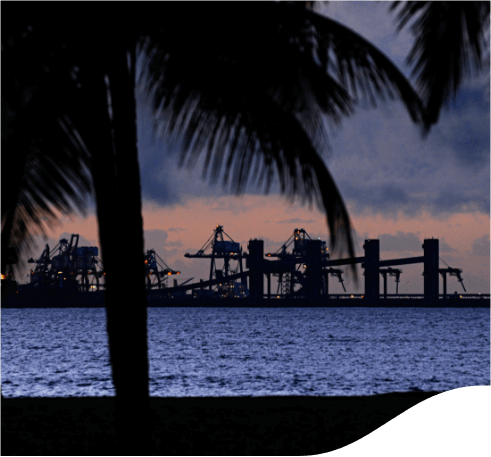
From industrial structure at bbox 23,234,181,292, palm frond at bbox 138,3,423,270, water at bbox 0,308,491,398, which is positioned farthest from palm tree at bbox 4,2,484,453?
industrial structure at bbox 23,234,181,292

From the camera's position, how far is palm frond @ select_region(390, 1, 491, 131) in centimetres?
359

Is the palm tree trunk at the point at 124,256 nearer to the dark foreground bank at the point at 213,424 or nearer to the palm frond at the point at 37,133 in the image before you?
the palm frond at the point at 37,133

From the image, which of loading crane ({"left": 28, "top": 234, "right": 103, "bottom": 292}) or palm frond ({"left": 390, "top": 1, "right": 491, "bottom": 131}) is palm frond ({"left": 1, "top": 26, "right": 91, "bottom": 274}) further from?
loading crane ({"left": 28, "top": 234, "right": 103, "bottom": 292})

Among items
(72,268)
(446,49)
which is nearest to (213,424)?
(446,49)

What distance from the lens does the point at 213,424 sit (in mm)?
9258

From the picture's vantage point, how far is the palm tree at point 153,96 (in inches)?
160

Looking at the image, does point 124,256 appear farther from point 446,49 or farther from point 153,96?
point 446,49

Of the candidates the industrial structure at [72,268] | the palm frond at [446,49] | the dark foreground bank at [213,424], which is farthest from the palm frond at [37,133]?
the industrial structure at [72,268]

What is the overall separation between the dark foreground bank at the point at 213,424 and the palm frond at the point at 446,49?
379 cm

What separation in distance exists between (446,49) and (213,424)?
7039mm

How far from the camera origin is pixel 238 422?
9375mm

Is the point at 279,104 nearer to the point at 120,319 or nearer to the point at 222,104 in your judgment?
the point at 222,104

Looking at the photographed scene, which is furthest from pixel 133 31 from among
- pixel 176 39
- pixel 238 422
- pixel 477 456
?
pixel 238 422

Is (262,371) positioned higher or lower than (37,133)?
lower
